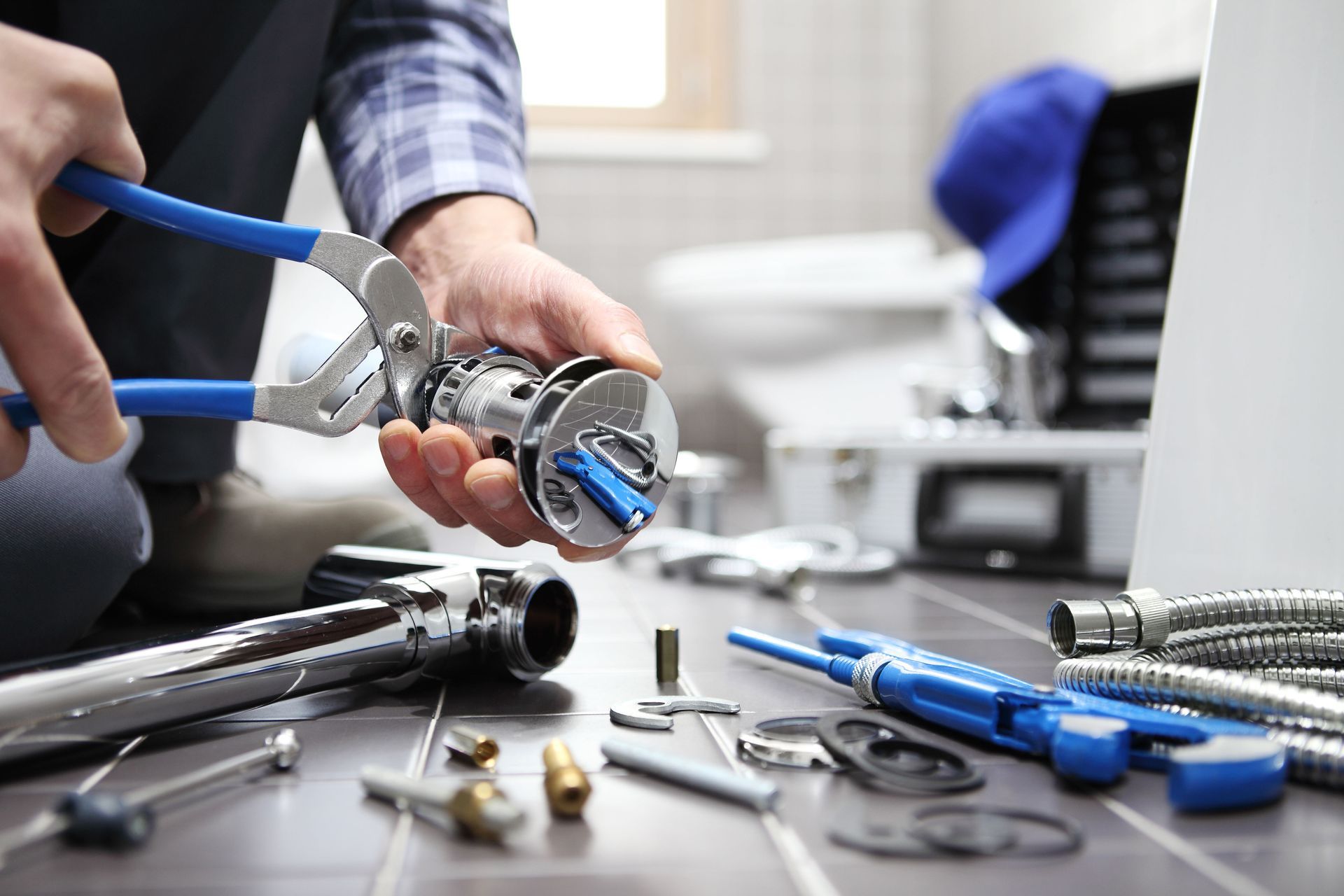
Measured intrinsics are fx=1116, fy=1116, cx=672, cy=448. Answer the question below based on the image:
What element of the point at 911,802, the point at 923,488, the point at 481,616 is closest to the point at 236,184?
the point at 481,616

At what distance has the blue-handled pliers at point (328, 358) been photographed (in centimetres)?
44

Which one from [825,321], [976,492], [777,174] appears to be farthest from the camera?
[777,174]

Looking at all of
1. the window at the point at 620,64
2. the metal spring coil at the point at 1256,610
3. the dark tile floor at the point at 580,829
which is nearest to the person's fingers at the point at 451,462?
the dark tile floor at the point at 580,829

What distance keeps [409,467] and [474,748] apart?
152 millimetres

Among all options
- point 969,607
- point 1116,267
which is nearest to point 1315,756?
point 969,607

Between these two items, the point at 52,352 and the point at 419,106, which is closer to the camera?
the point at 52,352

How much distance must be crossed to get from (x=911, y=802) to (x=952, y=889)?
70 mm

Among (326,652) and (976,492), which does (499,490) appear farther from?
(976,492)

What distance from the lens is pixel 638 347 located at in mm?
496

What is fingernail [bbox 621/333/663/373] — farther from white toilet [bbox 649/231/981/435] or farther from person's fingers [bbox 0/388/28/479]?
white toilet [bbox 649/231/981/435]

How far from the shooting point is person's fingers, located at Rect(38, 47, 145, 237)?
389mm

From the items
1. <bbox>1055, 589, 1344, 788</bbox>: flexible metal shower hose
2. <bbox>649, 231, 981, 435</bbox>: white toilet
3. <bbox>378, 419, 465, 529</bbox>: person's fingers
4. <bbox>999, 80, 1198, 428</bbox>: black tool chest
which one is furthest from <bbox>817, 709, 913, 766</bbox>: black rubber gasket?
<bbox>649, 231, 981, 435</bbox>: white toilet

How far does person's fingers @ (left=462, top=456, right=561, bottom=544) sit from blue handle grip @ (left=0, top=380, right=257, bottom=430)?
0.33 feet

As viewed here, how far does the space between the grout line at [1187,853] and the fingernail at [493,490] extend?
27cm
